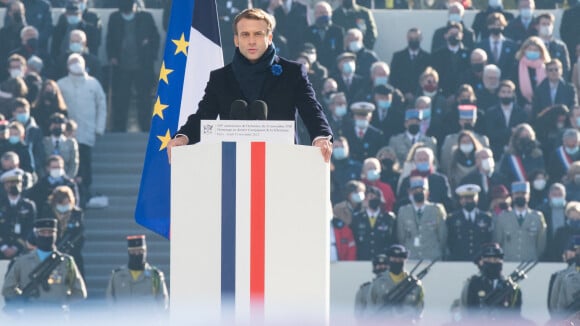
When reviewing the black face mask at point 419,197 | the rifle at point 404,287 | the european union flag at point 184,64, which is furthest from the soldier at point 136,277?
the european union flag at point 184,64

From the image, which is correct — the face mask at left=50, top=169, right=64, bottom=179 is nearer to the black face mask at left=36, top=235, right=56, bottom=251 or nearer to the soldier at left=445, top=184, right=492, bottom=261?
the black face mask at left=36, top=235, right=56, bottom=251

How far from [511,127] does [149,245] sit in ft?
13.7


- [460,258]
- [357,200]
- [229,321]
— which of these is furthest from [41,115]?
[229,321]

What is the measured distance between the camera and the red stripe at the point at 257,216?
5465 mm

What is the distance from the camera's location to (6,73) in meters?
19.8

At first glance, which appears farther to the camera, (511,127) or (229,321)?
(511,127)

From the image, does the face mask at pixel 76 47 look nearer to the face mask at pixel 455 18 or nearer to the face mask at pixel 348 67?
the face mask at pixel 348 67

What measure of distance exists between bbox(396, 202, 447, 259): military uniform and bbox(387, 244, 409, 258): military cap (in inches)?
13.0

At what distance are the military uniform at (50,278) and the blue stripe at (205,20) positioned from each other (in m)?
6.55

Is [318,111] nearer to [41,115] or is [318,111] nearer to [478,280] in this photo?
[478,280]

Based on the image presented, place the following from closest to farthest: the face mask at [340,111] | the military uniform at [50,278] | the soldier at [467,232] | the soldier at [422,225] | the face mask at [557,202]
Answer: the military uniform at [50,278], the soldier at [422,225], the soldier at [467,232], the face mask at [557,202], the face mask at [340,111]

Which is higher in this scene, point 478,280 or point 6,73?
point 6,73

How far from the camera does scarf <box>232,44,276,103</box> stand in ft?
20.2

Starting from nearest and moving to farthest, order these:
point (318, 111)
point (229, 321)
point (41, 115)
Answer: point (229, 321)
point (318, 111)
point (41, 115)
